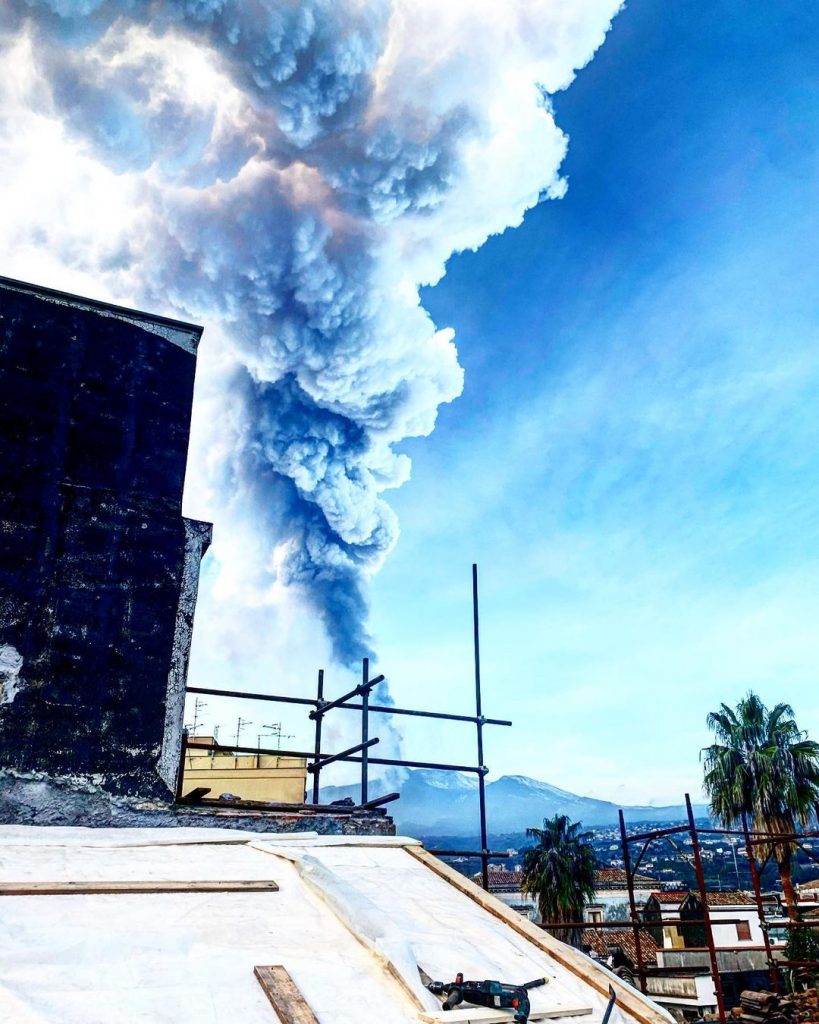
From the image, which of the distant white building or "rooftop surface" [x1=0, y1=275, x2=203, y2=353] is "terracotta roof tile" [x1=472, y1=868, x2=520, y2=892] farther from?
"rooftop surface" [x1=0, y1=275, x2=203, y2=353]

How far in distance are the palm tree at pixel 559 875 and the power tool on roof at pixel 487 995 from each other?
94.8 ft

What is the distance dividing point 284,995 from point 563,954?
1964mm

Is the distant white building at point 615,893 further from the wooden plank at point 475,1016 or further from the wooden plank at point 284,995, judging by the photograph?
the wooden plank at point 284,995

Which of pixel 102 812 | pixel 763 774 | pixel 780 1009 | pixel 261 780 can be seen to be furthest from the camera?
pixel 763 774

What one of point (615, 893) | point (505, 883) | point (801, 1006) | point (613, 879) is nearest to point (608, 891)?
point (615, 893)

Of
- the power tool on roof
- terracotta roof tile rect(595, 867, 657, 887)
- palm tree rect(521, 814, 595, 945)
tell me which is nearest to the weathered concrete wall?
the power tool on roof

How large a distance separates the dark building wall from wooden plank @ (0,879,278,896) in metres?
2.02

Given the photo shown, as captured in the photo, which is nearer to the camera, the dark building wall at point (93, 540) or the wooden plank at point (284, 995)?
the wooden plank at point (284, 995)

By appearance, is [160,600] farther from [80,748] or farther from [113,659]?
[80,748]

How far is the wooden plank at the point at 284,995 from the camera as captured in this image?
3.29 meters

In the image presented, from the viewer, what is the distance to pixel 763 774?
2569cm

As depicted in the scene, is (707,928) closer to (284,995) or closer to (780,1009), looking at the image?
(780,1009)

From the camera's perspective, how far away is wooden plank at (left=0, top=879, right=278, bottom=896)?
4.29 meters

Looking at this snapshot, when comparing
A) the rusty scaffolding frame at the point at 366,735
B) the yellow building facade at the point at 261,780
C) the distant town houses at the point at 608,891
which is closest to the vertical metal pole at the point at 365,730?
the rusty scaffolding frame at the point at 366,735
